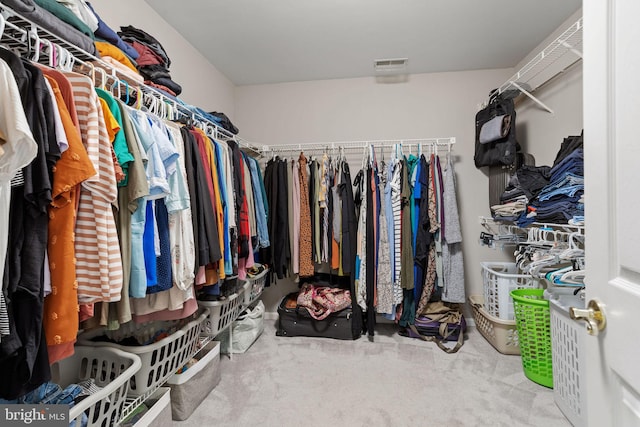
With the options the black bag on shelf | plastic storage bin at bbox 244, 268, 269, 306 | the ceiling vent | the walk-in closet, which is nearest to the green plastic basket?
the walk-in closet

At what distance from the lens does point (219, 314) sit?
193cm

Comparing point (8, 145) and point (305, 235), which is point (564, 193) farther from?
point (8, 145)

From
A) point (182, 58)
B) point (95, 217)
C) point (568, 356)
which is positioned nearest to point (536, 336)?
point (568, 356)

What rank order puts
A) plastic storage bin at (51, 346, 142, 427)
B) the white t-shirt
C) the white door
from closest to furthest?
the white door → the white t-shirt → plastic storage bin at (51, 346, 142, 427)

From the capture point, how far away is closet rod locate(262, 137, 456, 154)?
2.62 meters

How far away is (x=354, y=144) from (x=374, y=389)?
6.52ft

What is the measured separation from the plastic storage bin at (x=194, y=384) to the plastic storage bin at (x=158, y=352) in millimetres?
110

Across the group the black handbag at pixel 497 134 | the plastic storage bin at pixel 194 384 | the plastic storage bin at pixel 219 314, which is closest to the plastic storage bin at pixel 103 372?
the plastic storage bin at pixel 194 384

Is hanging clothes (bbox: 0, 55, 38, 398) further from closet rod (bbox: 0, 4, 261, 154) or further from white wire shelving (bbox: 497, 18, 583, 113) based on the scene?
white wire shelving (bbox: 497, 18, 583, 113)

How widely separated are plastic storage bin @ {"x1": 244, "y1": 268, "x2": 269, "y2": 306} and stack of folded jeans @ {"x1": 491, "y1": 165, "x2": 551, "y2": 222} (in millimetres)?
1904

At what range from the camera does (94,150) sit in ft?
2.84

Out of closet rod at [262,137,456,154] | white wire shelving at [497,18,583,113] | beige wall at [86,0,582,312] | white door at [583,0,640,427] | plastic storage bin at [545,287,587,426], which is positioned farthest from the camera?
closet rod at [262,137,456,154]

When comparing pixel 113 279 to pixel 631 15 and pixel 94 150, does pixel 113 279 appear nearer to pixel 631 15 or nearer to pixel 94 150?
pixel 94 150

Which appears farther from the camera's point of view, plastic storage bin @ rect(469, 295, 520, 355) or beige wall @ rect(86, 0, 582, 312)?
beige wall @ rect(86, 0, 582, 312)
